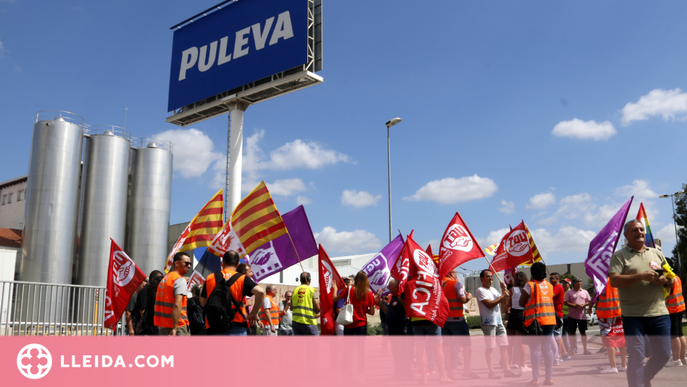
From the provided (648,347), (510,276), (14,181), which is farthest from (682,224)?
(14,181)

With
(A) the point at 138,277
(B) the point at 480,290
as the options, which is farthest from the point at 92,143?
(B) the point at 480,290

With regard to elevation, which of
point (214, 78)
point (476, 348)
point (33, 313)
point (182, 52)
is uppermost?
point (182, 52)

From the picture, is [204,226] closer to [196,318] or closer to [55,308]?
[55,308]

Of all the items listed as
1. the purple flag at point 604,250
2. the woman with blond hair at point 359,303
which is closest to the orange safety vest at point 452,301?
the woman with blond hair at point 359,303

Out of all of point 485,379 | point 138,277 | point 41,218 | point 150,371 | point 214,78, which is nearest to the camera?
point 150,371

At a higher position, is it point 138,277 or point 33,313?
point 138,277

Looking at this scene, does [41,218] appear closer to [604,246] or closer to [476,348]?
[476,348]

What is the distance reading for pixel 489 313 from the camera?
9.45 meters

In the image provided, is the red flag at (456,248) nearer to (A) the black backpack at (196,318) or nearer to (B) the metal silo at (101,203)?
(A) the black backpack at (196,318)

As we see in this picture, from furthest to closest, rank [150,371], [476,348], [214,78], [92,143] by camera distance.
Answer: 1. [92,143]
2. [214,78]
3. [476,348]
4. [150,371]

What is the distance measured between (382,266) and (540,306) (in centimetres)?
477

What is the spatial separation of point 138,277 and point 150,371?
11.2 feet

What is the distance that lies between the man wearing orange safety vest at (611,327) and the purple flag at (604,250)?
30 centimetres

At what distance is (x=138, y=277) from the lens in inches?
428
